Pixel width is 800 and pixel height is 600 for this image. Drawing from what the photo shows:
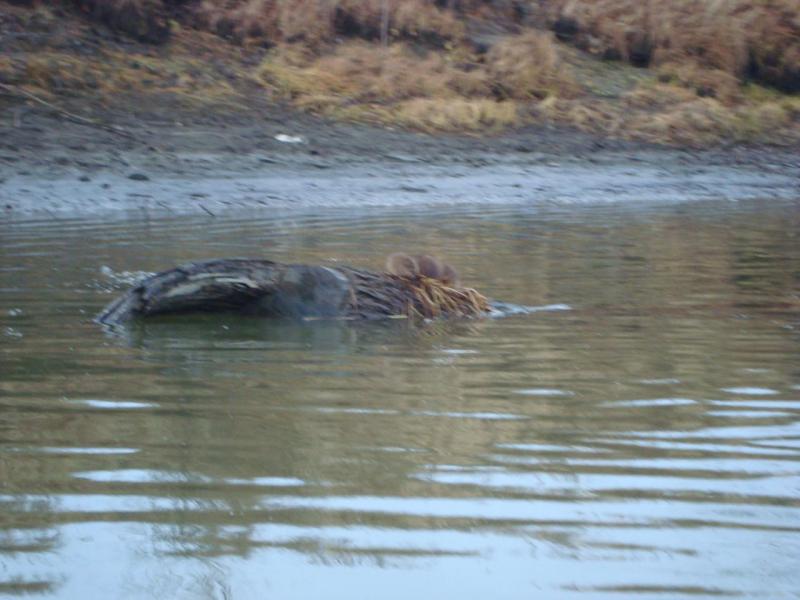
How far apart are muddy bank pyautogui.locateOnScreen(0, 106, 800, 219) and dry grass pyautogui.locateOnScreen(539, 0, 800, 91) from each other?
4.29 meters

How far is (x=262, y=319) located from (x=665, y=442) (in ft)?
11.5

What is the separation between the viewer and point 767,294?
30.7ft

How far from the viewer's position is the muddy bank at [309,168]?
15492 millimetres

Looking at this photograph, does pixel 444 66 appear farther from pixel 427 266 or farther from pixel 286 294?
pixel 286 294

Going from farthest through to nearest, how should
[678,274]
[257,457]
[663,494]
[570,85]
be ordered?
[570,85] < [678,274] < [257,457] < [663,494]

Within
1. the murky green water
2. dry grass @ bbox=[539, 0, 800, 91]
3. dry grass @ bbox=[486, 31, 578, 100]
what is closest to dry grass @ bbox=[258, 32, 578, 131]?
dry grass @ bbox=[486, 31, 578, 100]

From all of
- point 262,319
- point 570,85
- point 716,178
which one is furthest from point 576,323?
point 570,85

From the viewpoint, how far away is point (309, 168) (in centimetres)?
1719

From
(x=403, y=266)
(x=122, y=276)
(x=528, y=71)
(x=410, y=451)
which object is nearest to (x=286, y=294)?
(x=403, y=266)

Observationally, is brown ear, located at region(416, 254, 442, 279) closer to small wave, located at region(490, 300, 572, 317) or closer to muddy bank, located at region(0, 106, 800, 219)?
small wave, located at region(490, 300, 572, 317)

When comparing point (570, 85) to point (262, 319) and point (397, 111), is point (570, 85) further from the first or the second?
point (262, 319)

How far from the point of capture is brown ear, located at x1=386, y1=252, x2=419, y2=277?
Result: 848 cm

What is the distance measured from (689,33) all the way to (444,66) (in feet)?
17.4

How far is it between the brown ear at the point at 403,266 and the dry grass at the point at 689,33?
1672 cm
